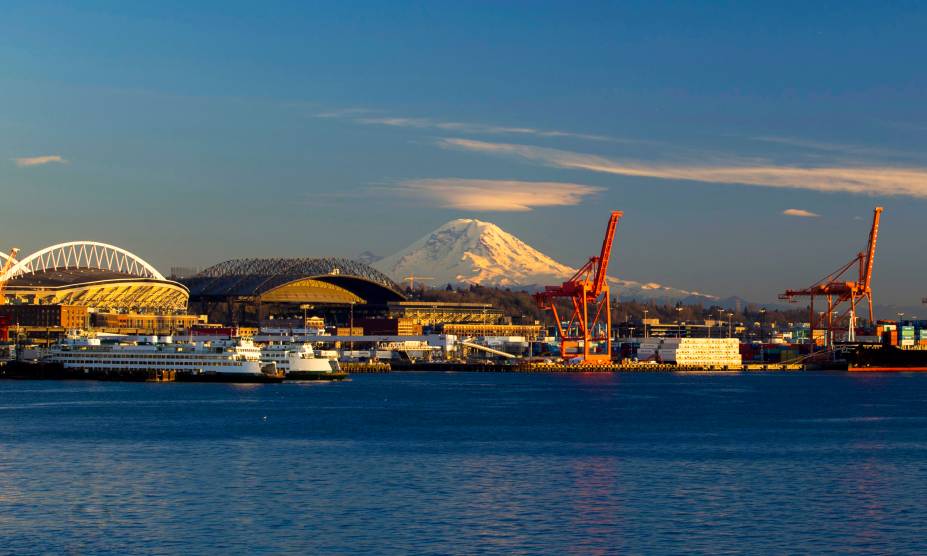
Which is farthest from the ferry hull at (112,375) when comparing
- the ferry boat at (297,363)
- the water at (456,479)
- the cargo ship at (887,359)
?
the cargo ship at (887,359)

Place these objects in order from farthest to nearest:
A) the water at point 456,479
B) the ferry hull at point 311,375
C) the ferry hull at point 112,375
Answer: the ferry hull at point 311,375 → the ferry hull at point 112,375 → the water at point 456,479

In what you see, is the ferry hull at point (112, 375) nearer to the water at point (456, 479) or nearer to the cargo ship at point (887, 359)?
the water at point (456, 479)

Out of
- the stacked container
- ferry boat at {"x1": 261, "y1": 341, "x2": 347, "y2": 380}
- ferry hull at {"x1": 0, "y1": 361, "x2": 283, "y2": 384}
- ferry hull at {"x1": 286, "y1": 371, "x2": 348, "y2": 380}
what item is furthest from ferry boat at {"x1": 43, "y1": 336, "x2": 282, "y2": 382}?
the stacked container

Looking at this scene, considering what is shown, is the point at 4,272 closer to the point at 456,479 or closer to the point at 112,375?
the point at 112,375

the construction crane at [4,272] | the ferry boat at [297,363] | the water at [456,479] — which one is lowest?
the water at [456,479]

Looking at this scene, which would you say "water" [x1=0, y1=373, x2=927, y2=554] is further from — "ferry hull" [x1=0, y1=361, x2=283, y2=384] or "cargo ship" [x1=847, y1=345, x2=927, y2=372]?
"cargo ship" [x1=847, y1=345, x2=927, y2=372]

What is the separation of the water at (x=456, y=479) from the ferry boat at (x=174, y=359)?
1090 inches

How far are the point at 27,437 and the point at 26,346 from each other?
95626 mm

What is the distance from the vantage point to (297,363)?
107 meters

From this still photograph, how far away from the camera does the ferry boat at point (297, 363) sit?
351ft

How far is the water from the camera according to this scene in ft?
104

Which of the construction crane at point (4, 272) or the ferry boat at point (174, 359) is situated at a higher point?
the construction crane at point (4, 272)

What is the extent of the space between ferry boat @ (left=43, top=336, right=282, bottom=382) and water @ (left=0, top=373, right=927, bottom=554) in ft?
90.8

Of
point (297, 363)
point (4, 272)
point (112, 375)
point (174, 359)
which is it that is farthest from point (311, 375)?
point (4, 272)
